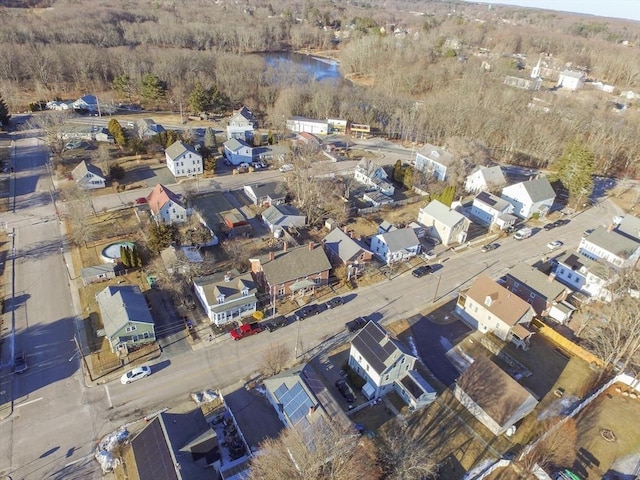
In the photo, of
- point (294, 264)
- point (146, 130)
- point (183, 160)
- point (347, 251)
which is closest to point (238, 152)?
point (183, 160)

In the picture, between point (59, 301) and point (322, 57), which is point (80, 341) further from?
point (322, 57)

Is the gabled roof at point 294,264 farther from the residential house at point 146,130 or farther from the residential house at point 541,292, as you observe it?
the residential house at point 146,130

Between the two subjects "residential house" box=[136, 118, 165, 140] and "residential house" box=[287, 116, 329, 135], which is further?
"residential house" box=[287, 116, 329, 135]

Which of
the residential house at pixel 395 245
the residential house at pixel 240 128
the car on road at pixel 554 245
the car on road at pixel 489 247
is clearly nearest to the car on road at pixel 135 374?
the residential house at pixel 395 245

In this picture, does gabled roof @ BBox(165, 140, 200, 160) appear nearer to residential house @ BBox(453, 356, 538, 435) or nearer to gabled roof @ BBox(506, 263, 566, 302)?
gabled roof @ BBox(506, 263, 566, 302)

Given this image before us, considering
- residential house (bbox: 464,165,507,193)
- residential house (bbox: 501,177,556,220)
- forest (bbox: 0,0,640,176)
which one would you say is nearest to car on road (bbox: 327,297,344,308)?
residential house (bbox: 501,177,556,220)

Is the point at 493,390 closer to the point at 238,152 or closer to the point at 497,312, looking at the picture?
the point at 497,312
